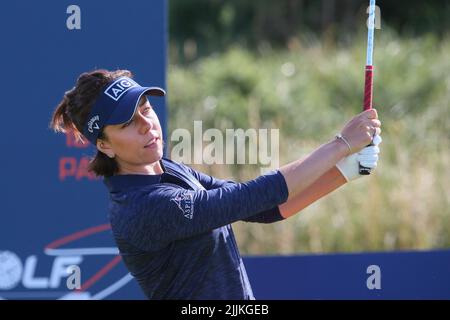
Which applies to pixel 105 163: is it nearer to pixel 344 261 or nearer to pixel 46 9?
pixel 46 9

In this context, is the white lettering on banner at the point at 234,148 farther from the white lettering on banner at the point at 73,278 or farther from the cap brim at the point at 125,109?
the cap brim at the point at 125,109

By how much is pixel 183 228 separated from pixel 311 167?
0.44 meters

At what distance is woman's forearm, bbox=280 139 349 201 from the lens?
2762 millimetres

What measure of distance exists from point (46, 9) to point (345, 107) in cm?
438

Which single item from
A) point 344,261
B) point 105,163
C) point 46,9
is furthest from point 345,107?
point 105,163

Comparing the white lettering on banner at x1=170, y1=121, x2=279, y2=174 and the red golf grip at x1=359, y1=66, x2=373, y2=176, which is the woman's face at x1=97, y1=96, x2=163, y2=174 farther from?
the white lettering on banner at x1=170, y1=121, x2=279, y2=174

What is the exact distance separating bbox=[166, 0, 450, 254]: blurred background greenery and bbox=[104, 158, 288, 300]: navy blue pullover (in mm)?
3110

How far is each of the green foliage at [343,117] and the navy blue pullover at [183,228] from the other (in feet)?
10.2

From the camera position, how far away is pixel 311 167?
279 cm

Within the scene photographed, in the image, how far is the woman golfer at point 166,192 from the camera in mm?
2713

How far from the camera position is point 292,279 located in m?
4.48

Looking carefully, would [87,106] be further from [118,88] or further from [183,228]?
[183,228]

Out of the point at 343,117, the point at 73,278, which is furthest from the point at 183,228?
the point at 343,117
